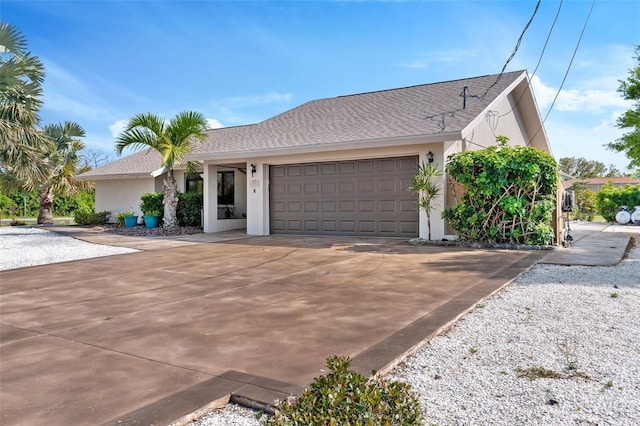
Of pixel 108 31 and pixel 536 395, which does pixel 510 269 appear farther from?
pixel 108 31

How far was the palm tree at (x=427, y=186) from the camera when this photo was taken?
1040 centimetres

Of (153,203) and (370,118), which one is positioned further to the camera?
(153,203)

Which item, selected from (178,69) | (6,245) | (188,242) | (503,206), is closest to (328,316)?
(503,206)

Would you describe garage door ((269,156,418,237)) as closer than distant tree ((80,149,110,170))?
Yes

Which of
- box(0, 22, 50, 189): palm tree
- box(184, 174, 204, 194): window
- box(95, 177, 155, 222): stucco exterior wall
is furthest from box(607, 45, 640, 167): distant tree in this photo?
box(0, 22, 50, 189): palm tree

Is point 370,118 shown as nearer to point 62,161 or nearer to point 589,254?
point 589,254

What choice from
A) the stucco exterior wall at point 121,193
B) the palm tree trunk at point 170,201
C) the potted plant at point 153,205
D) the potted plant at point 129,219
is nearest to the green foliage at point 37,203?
the stucco exterior wall at point 121,193

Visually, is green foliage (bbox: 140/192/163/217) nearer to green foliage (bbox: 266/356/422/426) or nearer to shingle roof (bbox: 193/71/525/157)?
shingle roof (bbox: 193/71/525/157)

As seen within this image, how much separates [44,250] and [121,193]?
9873 millimetres

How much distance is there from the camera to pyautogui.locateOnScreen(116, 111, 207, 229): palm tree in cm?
1334

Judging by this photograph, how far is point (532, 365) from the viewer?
9.65 feet

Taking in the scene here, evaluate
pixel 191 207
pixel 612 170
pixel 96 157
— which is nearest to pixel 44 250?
pixel 191 207

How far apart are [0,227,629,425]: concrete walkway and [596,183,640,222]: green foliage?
15.6m

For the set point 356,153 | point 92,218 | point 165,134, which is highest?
point 165,134
